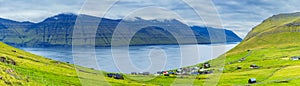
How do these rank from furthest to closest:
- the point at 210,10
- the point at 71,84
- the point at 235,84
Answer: the point at 235,84, the point at 71,84, the point at 210,10

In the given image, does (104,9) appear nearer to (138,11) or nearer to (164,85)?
A: (138,11)

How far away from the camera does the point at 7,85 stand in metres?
51.6

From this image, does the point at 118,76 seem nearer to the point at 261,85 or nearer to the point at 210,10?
the point at 261,85

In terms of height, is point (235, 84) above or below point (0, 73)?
below

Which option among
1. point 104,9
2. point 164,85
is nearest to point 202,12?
point 104,9

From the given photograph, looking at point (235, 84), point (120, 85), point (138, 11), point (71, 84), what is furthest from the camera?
point (235, 84)

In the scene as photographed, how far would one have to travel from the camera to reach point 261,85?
94250 millimetres

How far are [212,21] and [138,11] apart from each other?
700cm

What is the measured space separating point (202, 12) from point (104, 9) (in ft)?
28.1

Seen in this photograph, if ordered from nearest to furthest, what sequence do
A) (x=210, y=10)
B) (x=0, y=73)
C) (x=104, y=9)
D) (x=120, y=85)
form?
(x=210, y=10) → (x=104, y=9) → (x=0, y=73) → (x=120, y=85)

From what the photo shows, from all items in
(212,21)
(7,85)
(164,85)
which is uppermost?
(212,21)

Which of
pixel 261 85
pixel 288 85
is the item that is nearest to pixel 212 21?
pixel 288 85

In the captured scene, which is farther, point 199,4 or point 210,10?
point 199,4

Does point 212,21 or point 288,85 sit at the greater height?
point 212,21
